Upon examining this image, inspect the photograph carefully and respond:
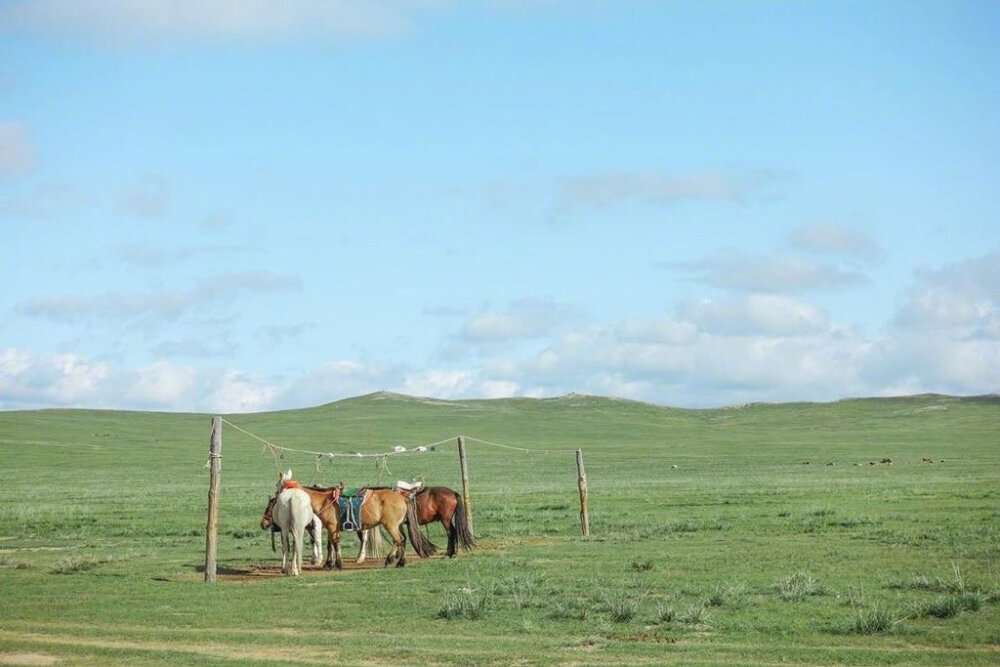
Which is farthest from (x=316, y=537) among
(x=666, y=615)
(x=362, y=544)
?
(x=666, y=615)

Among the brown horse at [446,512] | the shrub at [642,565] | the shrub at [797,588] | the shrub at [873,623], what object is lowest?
the shrub at [873,623]

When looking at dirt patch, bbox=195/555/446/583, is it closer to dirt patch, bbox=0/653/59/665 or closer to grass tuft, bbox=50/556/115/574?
grass tuft, bbox=50/556/115/574

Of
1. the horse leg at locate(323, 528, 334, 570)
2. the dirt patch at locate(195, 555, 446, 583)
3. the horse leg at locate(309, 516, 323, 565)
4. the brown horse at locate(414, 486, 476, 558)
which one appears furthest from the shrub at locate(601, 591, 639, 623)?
the horse leg at locate(309, 516, 323, 565)

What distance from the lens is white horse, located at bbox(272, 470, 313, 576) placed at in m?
21.8

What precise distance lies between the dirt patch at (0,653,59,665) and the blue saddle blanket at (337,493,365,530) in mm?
9517

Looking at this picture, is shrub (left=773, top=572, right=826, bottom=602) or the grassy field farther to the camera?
shrub (left=773, top=572, right=826, bottom=602)

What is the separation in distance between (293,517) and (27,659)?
874 cm

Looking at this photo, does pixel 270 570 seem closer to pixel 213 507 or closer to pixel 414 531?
pixel 213 507

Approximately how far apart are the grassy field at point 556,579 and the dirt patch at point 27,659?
3 cm

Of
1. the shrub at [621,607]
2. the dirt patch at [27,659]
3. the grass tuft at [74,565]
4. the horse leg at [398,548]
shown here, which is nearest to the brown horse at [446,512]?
the horse leg at [398,548]

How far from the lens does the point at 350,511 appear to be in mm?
22984

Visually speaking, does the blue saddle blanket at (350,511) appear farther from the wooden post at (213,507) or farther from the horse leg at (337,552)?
the wooden post at (213,507)

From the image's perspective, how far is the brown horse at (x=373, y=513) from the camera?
901 inches

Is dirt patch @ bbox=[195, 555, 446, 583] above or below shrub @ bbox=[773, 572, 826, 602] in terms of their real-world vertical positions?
above
